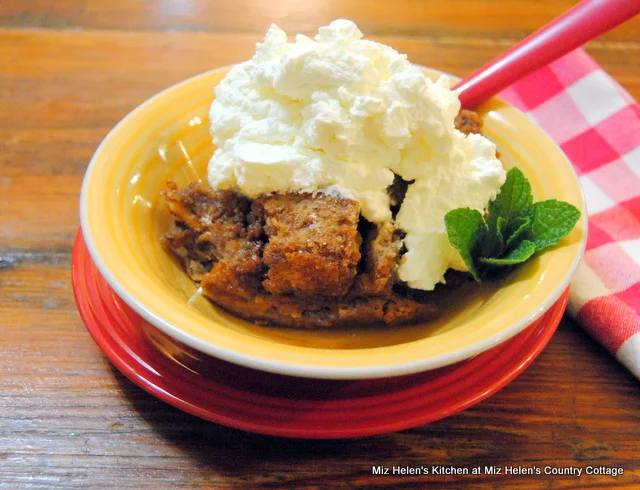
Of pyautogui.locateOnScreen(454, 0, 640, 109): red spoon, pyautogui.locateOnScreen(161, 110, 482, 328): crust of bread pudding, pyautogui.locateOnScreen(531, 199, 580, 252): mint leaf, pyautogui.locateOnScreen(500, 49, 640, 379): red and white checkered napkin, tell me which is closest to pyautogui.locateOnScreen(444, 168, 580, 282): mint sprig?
pyautogui.locateOnScreen(531, 199, 580, 252): mint leaf

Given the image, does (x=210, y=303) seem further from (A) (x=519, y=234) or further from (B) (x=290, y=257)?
(A) (x=519, y=234)

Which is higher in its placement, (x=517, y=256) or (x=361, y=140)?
(x=361, y=140)

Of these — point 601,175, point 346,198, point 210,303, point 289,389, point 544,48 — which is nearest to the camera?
point 289,389

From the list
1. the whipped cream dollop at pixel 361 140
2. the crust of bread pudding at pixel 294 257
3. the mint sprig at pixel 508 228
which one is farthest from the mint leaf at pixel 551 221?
the crust of bread pudding at pixel 294 257

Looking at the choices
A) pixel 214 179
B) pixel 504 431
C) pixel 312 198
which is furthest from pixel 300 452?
pixel 214 179

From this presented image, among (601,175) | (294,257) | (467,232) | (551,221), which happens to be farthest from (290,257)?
(601,175)

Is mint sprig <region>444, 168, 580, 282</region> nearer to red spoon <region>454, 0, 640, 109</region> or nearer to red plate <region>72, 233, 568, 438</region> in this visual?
red plate <region>72, 233, 568, 438</region>

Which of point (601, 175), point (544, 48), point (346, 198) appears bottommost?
point (601, 175)
